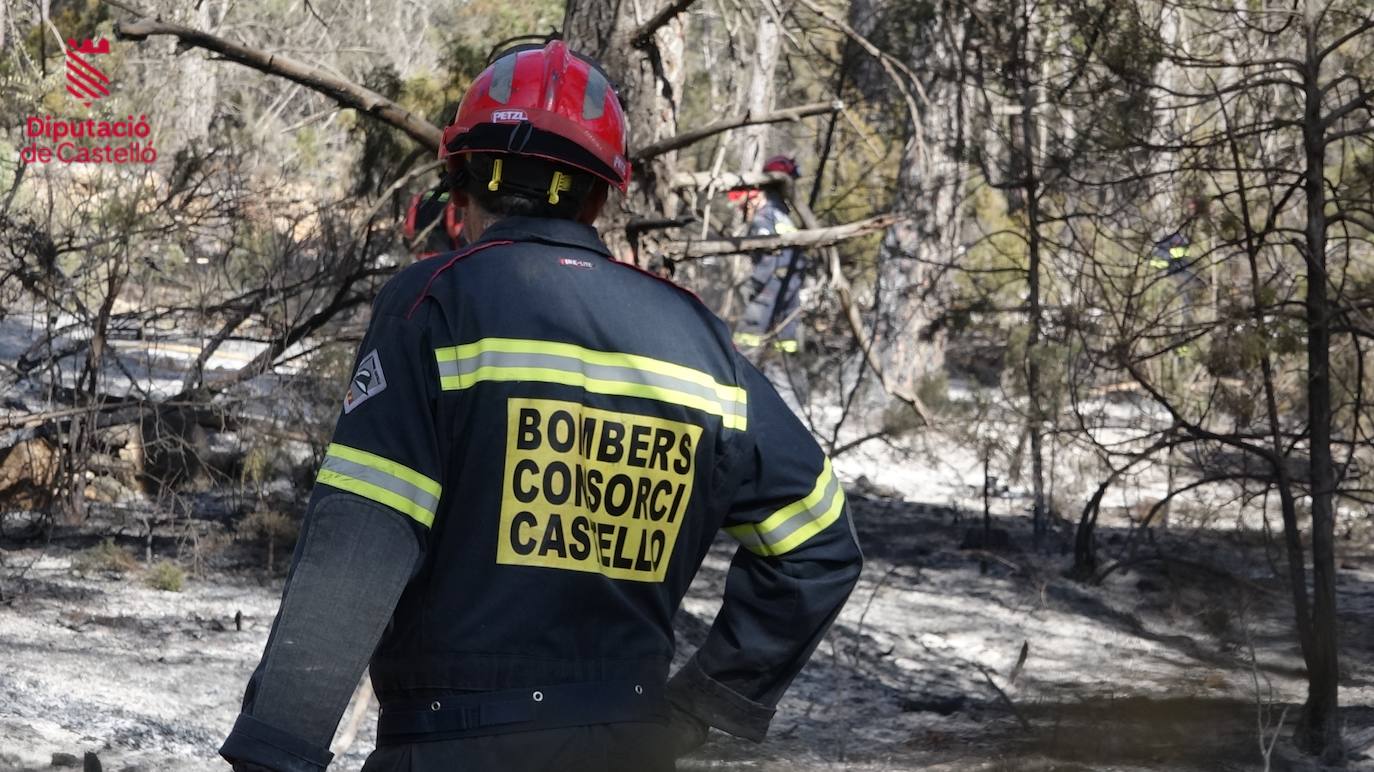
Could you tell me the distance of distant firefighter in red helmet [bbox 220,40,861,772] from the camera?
71.3 inches

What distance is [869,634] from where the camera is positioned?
7492mm

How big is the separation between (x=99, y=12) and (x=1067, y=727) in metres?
10.4

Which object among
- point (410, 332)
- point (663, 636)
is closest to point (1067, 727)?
point (663, 636)

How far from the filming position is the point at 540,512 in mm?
1972

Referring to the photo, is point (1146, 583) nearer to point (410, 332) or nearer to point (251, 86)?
point (410, 332)

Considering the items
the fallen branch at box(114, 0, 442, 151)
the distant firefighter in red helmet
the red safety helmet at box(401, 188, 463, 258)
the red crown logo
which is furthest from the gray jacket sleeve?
the red crown logo

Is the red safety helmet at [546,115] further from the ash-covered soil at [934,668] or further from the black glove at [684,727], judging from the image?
the ash-covered soil at [934,668]

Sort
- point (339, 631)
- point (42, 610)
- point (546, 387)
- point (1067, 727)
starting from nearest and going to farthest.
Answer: point (339, 631)
point (546, 387)
point (1067, 727)
point (42, 610)

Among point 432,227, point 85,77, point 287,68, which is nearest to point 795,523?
point 287,68

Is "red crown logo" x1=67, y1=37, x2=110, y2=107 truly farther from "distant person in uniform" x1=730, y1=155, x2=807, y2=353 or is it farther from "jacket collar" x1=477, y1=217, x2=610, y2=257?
"jacket collar" x1=477, y1=217, x2=610, y2=257

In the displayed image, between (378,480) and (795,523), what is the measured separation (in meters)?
0.65

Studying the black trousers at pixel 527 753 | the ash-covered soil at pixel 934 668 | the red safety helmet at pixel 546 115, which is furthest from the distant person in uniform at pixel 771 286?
the black trousers at pixel 527 753

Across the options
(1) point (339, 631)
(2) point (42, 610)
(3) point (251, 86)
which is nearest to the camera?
(1) point (339, 631)

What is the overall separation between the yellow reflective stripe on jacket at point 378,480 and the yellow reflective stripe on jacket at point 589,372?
0.43 ft
